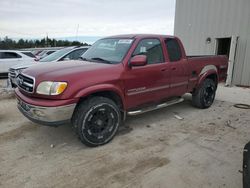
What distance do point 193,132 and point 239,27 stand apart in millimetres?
6902

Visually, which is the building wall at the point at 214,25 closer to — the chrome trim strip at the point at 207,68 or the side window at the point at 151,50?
the chrome trim strip at the point at 207,68

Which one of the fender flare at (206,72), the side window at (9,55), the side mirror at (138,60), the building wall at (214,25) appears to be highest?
the building wall at (214,25)

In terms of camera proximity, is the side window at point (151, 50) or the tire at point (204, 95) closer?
the side window at point (151, 50)

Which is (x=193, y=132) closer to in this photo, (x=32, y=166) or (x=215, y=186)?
(x=215, y=186)

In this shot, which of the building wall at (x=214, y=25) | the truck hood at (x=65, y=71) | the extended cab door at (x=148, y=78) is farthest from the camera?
the building wall at (x=214, y=25)

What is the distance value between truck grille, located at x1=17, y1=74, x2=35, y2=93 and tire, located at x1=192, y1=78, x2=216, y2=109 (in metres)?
4.04

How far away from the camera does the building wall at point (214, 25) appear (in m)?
9.04

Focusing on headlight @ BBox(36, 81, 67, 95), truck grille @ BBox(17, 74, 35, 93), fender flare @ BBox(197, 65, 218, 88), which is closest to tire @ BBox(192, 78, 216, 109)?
fender flare @ BBox(197, 65, 218, 88)

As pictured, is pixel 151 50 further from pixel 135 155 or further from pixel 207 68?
pixel 135 155

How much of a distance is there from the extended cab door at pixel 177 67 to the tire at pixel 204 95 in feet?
2.18

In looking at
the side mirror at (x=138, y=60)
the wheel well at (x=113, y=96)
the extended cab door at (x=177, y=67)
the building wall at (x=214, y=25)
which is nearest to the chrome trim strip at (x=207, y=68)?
the extended cab door at (x=177, y=67)

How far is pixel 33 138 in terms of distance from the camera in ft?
13.4

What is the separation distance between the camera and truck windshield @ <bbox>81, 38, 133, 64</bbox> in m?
4.10

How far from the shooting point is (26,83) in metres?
3.62
